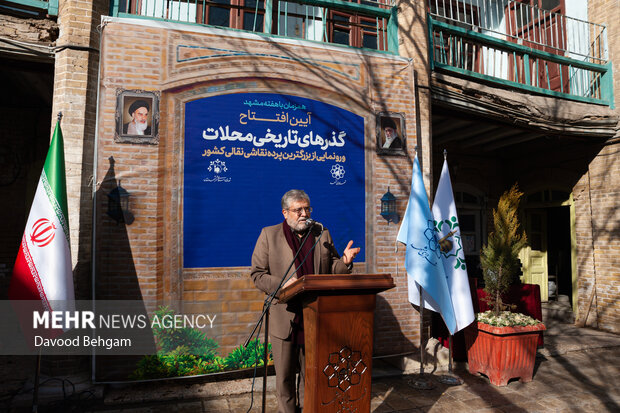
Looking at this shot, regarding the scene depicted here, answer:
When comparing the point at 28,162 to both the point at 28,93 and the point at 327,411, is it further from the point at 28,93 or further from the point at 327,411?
the point at 327,411

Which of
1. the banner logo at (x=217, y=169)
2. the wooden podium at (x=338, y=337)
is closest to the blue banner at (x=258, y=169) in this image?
Answer: the banner logo at (x=217, y=169)

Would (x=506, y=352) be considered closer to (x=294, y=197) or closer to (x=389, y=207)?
(x=389, y=207)

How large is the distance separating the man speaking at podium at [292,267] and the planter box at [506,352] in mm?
2765

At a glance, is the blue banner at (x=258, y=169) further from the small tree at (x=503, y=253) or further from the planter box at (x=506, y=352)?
the planter box at (x=506, y=352)

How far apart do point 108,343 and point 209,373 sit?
1.17 m

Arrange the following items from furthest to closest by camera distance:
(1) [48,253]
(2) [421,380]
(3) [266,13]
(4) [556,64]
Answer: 1. (4) [556,64]
2. (3) [266,13]
3. (2) [421,380]
4. (1) [48,253]

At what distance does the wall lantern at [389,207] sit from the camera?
5.42 meters

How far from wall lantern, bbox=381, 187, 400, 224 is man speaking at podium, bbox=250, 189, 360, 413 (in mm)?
2195

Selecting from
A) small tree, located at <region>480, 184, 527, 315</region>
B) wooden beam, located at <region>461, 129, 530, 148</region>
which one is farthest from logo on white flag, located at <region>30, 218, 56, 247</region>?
wooden beam, located at <region>461, 129, 530, 148</region>

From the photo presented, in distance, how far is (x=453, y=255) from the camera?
16.7 feet

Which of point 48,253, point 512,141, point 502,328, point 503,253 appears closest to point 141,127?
point 48,253

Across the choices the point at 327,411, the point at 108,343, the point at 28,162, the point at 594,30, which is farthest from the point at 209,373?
the point at 594,30

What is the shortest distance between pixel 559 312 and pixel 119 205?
9002 millimetres

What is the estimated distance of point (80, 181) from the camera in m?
4.52
